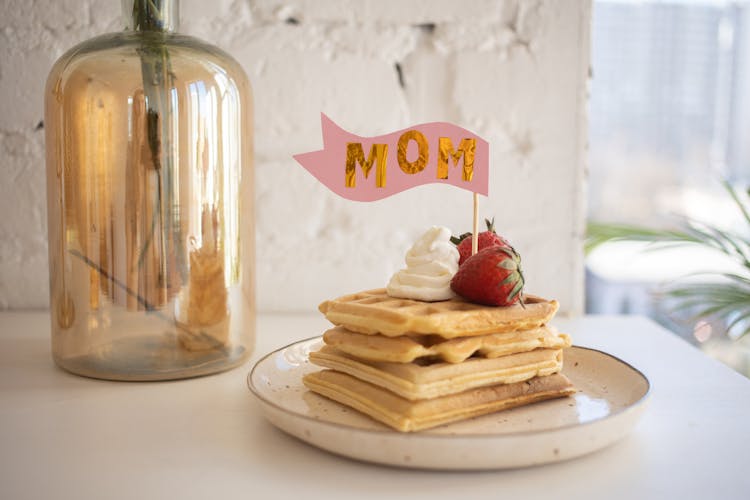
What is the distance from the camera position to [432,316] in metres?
0.64

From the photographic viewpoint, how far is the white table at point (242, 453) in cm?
56

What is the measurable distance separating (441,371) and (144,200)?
423 millimetres

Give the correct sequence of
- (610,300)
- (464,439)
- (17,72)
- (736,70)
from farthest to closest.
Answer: (736,70)
(610,300)
(17,72)
(464,439)

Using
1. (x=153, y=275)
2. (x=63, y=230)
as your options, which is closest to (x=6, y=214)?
(x=63, y=230)

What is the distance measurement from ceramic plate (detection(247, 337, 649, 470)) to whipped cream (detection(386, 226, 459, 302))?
0.14 metres

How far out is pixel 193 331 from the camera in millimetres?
864

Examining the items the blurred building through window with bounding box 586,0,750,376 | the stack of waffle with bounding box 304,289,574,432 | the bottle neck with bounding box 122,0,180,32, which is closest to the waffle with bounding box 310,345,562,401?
the stack of waffle with bounding box 304,289,574,432

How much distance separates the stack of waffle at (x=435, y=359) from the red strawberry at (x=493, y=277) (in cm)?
1

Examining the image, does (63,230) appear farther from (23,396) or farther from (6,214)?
(6,214)

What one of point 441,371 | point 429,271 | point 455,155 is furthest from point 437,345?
point 455,155

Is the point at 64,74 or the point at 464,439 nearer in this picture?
the point at 464,439

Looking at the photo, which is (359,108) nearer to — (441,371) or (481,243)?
(481,243)

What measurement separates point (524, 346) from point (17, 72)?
104 centimetres

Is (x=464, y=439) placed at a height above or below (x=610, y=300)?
above
